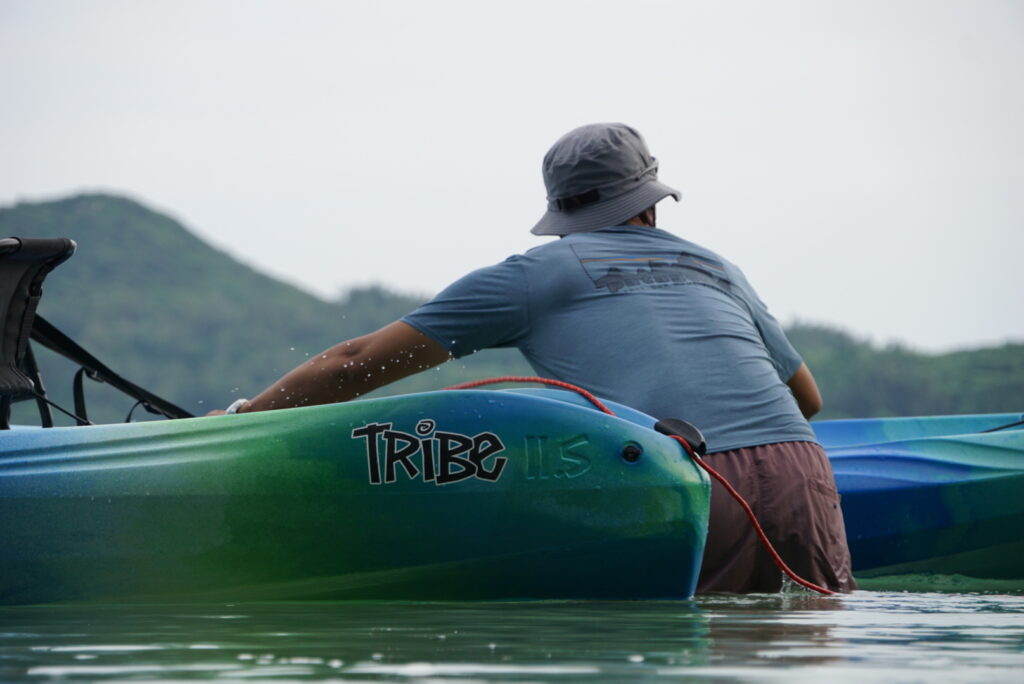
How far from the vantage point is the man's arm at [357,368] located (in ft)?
11.2

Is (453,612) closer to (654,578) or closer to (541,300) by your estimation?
(654,578)

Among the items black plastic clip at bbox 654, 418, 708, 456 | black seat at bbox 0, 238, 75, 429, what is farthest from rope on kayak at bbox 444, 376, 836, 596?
black seat at bbox 0, 238, 75, 429

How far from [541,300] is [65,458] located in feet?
3.87

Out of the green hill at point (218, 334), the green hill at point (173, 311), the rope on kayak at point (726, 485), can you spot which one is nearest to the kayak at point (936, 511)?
the rope on kayak at point (726, 485)

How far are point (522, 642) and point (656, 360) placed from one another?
1063 millimetres

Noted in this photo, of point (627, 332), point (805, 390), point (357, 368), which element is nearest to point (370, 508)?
point (357, 368)

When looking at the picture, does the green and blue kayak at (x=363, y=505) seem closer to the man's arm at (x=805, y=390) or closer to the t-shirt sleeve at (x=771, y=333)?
the t-shirt sleeve at (x=771, y=333)

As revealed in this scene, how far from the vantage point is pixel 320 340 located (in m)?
94.1

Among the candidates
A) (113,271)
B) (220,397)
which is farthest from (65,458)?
(113,271)

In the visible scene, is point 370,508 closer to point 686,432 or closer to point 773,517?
point 686,432

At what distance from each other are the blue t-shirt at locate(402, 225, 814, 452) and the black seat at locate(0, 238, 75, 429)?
3.17ft

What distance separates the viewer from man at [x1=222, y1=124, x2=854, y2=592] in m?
3.34

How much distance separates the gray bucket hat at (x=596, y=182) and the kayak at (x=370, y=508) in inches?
20.6

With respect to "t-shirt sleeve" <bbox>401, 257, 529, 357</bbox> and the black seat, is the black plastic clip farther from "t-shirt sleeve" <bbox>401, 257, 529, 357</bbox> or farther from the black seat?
the black seat
